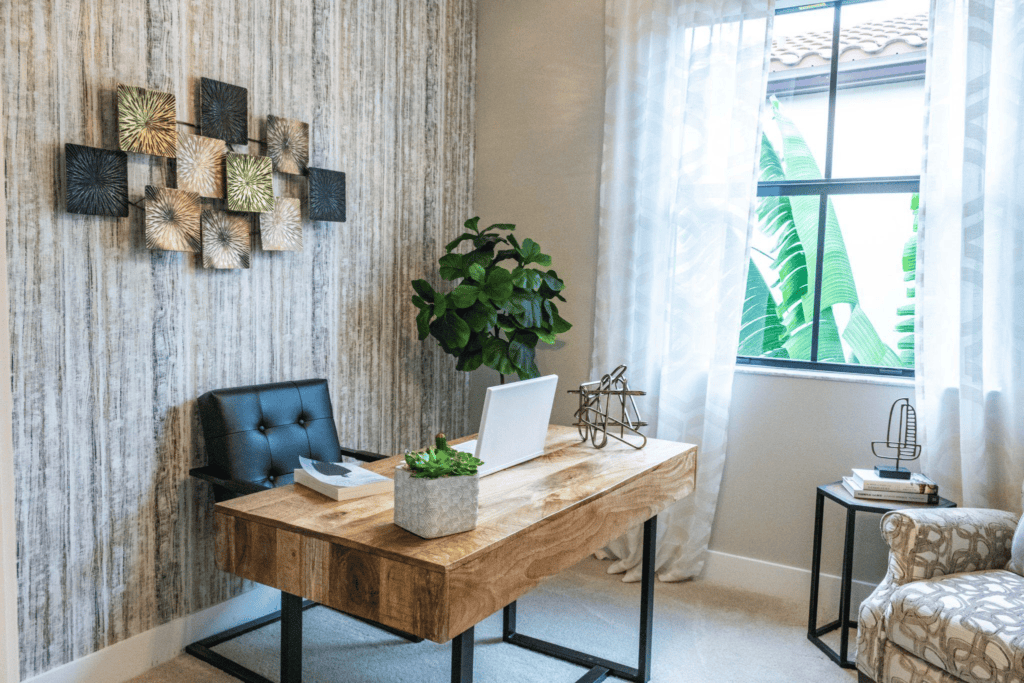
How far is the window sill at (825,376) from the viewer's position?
2932 millimetres

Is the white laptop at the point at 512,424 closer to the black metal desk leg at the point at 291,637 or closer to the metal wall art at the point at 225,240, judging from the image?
the black metal desk leg at the point at 291,637

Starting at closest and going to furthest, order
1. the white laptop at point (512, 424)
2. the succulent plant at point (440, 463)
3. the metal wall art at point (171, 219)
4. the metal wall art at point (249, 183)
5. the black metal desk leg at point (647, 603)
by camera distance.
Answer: the succulent plant at point (440, 463) → the white laptop at point (512, 424) → the metal wall art at point (171, 219) → the black metal desk leg at point (647, 603) → the metal wall art at point (249, 183)

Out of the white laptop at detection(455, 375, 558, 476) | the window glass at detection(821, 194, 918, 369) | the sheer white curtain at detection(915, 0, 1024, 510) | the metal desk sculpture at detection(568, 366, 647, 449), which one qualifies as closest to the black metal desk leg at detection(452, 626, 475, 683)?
the white laptop at detection(455, 375, 558, 476)

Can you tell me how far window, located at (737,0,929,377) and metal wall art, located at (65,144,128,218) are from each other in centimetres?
244

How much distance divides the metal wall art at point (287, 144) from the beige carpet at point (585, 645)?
1.66 m

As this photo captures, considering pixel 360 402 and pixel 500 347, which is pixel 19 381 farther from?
pixel 500 347

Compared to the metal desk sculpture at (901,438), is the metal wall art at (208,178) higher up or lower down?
higher up

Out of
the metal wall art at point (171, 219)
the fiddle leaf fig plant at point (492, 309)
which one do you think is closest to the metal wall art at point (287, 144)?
the metal wall art at point (171, 219)

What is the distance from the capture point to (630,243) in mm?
3336

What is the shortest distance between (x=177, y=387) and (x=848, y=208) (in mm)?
2651

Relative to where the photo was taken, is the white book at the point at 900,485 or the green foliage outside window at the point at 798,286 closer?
the white book at the point at 900,485

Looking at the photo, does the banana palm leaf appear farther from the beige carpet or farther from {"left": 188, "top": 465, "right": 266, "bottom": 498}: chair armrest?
{"left": 188, "top": 465, "right": 266, "bottom": 498}: chair armrest

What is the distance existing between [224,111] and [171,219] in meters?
0.42

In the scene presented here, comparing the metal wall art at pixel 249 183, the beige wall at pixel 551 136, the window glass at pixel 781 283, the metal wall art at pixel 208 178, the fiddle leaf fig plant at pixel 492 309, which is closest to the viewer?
the metal wall art at pixel 208 178
